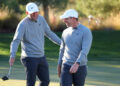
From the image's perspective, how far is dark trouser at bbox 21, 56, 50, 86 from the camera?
24.9ft

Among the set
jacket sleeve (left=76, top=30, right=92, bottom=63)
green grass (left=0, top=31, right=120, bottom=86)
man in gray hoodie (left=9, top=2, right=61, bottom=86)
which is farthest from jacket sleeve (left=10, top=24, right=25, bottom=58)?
green grass (left=0, top=31, right=120, bottom=86)

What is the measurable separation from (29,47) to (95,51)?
11291 mm

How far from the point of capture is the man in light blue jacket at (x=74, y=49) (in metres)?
6.60

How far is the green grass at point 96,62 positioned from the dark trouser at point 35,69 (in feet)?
9.43

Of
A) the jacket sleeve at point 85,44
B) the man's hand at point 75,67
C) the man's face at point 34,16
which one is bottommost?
the man's hand at point 75,67


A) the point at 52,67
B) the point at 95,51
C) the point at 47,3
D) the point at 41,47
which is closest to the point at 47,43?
the point at 95,51

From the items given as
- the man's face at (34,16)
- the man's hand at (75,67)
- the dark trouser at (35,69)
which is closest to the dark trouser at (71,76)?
the man's hand at (75,67)

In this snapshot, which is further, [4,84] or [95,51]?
[95,51]

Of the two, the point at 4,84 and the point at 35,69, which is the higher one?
the point at 35,69

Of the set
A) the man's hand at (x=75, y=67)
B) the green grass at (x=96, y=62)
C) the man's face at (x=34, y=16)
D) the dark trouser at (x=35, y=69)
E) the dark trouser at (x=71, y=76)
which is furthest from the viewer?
the green grass at (x=96, y=62)

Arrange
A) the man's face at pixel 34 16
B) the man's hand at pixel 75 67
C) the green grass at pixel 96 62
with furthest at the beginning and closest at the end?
the green grass at pixel 96 62 < the man's face at pixel 34 16 < the man's hand at pixel 75 67

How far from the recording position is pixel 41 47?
Answer: 7680 mm

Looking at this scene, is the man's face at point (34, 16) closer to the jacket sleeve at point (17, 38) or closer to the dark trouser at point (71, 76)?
the jacket sleeve at point (17, 38)

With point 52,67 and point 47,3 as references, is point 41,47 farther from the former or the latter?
point 47,3
